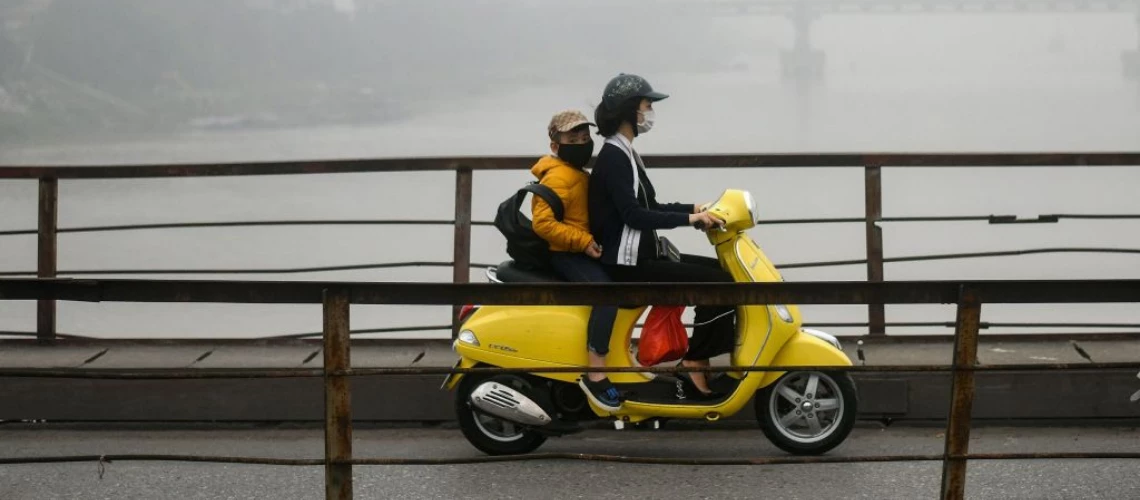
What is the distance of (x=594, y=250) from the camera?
5820 millimetres

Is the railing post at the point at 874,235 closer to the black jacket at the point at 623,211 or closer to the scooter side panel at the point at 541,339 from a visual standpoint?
the black jacket at the point at 623,211

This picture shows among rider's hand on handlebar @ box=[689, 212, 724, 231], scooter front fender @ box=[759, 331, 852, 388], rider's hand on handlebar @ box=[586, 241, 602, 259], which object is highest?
rider's hand on handlebar @ box=[689, 212, 724, 231]

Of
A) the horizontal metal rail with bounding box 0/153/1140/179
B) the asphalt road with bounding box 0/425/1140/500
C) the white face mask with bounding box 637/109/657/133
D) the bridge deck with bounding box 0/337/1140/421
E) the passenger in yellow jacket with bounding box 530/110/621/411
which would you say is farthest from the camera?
the horizontal metal rail with bounding box 0/153/1140/179

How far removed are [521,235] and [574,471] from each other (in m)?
0.90

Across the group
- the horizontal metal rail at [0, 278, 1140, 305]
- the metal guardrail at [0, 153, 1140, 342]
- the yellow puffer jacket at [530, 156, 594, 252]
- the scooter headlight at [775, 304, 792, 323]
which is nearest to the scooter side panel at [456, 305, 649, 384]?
the yellow puffer jacket at [530, 156, 594, 252]

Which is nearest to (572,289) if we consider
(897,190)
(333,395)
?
(333,395)

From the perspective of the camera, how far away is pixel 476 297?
3592 millimetres

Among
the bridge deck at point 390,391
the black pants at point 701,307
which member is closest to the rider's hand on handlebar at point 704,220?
the black pants at point 701,307

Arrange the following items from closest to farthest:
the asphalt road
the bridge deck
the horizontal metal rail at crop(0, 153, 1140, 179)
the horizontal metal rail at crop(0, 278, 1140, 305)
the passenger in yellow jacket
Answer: the horizontal metal rail at crop(0, 278, 1140, 305), the asphalt road, the passenger in yellow jacket, the bridge deck, the horizontal metal rail at crop(0, 153, 1140, 179)

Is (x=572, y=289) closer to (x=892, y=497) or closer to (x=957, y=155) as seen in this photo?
(x=892, y=497)

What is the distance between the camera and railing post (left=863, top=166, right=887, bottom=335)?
7.33 m

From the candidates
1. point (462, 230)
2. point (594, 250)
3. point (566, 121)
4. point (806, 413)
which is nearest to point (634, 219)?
point (594, 250)

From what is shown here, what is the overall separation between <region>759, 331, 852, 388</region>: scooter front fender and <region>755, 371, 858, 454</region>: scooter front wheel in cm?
4

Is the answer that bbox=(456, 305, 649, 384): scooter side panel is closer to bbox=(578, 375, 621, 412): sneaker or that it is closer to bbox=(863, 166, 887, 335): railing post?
bbox=(578, 375, 621, 412): sneaker
